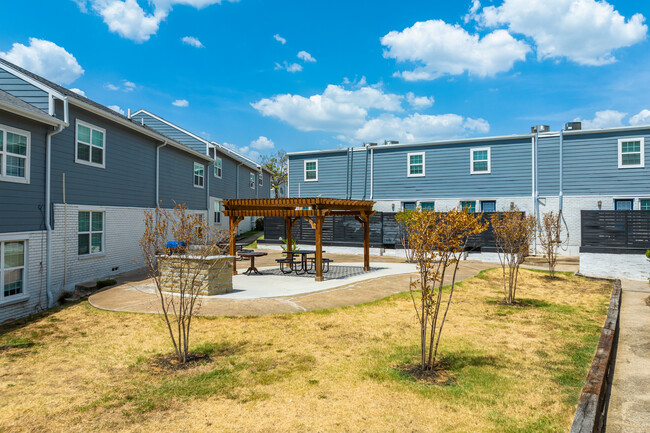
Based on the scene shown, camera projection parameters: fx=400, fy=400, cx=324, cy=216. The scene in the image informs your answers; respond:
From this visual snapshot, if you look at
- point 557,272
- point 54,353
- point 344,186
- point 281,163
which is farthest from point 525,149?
point 281,163

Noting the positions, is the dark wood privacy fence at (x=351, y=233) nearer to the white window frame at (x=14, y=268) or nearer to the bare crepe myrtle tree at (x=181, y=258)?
the bare crepe myrtle tree at (x=181, y=258)

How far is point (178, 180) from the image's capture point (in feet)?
65.8

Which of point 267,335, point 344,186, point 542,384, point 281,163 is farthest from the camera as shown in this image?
point 281,163

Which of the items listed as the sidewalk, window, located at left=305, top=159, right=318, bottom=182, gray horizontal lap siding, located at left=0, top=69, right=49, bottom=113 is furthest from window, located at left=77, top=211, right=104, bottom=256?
window, located at left=305, top=159, right=318, bottom=182

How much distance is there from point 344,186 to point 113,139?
15.1m

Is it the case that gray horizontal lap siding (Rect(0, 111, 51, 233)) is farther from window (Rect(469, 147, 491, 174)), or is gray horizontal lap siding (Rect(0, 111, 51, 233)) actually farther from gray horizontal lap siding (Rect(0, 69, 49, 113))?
window (Rect(469, 147, 491, 174))

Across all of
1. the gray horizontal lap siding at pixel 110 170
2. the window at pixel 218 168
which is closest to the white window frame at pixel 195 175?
the window at pixel 218 168

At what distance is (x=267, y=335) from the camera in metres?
7.79

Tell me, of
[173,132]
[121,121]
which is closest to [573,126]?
[121,121]

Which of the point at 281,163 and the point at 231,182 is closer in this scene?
the point at 231,182

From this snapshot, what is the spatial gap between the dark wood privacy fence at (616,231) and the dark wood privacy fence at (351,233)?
4.57 meters

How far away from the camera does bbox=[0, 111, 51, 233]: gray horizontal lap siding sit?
32.7 feet

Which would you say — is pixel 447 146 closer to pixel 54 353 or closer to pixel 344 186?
pixel 344 186

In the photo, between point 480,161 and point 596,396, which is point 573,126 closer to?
point 480,161
